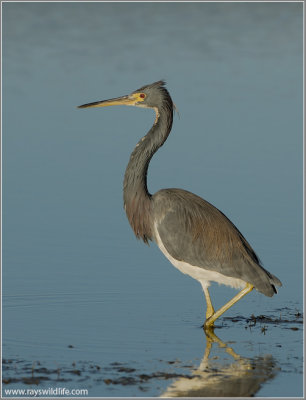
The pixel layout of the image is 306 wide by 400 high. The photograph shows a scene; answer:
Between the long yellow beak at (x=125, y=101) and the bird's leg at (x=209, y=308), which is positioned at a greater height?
the long yellow beak at (x=125, y=101)

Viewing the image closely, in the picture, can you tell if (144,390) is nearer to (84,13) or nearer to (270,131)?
(270,131)

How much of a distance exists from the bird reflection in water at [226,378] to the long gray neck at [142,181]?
6.62 feet

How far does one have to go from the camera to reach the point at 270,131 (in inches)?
648

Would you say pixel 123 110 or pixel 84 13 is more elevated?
pixel 84 13

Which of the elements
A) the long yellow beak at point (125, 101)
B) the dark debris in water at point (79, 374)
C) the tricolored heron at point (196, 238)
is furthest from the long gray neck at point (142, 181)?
the dark debris in water at point (79, 374)

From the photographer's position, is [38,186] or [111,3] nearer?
Answer: [38,186]

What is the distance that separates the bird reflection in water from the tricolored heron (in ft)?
3.81

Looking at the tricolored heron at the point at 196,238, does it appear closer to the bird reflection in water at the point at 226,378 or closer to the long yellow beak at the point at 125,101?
the long yellow beak at the point at 125,101

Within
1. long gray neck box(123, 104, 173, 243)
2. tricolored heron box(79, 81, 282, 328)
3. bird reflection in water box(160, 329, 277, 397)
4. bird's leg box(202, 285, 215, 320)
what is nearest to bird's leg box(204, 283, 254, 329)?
tricolored heron box(79, 81, 282, 328)

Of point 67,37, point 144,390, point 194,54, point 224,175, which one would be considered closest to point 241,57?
point 194,54

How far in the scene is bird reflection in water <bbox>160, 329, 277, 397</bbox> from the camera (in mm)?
7344

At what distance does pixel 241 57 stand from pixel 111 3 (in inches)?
230

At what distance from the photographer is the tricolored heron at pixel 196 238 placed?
31.1ft

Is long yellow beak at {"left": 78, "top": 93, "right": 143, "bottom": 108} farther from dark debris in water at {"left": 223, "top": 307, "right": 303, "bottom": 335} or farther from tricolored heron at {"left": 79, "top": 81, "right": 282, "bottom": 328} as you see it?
dark debris in water at {"left": 223, "top": 307, "right": 303, "bottom": 335}
